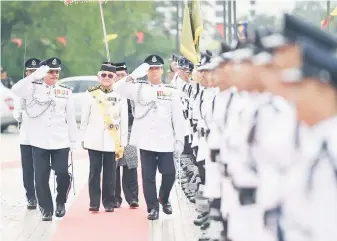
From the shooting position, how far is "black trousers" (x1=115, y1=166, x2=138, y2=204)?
10.8 m

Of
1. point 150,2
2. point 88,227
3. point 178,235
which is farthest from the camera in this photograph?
point 150,2

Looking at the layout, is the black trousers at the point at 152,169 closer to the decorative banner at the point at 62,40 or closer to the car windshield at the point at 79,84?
the car windshield at the point at 79,84

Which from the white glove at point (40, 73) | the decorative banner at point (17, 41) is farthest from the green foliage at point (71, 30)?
the white glove at point (40, 73)

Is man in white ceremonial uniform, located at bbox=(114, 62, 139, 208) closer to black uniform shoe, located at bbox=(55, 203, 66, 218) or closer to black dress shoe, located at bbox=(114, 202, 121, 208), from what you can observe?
black dress shoe, located at bbox=(114, 202, 121, 208)

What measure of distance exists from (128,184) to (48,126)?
1.51m

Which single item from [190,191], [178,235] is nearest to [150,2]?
[190,191]

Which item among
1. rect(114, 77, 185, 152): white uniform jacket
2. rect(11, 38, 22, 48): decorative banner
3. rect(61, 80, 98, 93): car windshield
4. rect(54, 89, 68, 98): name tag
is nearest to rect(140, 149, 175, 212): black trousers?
rect(114, 77, 185, 152): white uniform jacket

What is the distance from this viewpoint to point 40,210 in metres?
10.0

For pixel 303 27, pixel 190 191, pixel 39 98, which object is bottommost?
pixel 190 191

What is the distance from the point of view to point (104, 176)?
34.2 ft

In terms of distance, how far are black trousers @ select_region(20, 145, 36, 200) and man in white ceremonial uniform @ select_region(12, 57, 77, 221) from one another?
21.6 inches

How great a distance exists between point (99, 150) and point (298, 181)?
21.0 ft

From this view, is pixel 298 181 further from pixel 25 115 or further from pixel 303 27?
pixel 25 115

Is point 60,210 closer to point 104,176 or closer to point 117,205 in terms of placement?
point 104,176
